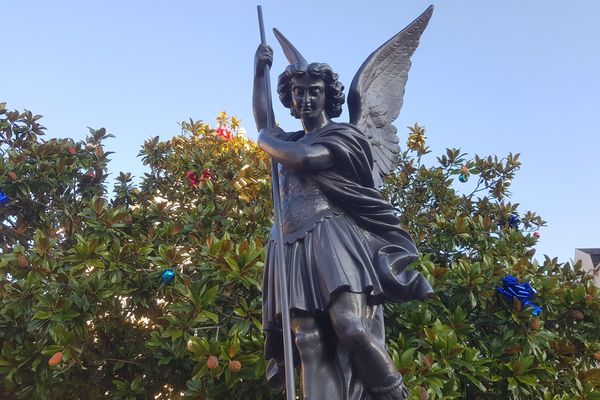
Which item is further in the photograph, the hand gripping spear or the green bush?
the green bush

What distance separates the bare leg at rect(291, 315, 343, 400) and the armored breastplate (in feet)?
1.55

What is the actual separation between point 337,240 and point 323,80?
0.99m

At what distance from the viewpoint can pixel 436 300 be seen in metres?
6.64

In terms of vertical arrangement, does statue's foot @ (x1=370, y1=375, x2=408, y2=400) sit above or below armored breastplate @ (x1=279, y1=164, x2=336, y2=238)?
below

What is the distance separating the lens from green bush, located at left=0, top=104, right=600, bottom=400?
5832 mm

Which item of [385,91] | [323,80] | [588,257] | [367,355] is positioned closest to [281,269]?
[367,355]

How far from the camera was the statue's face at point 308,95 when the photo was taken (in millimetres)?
3656

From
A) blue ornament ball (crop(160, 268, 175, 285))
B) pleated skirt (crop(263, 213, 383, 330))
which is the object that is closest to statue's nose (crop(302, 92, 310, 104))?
pleated skirt (crop(263, 213, 383, 330))

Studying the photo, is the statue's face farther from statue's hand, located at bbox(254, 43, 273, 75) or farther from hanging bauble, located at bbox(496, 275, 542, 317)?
hanging bauble, located at bbox(496, 275, 542, 317)

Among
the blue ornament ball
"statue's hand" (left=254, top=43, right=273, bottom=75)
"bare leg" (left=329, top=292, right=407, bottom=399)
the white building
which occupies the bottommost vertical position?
"bare leg" (left=329, top=292, right=407, bottom=399)

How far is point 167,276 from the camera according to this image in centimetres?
619

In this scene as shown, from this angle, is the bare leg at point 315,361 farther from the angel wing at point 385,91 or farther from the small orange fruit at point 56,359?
the small orange fruit at point 56,359

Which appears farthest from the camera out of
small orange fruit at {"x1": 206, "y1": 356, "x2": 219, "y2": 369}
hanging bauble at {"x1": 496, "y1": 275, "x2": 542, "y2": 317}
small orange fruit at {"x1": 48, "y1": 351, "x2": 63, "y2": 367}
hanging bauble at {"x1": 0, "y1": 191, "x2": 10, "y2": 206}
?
hanging bauble at {"x1": 0, "y1": 191, "x2": 10, "y2": 206}

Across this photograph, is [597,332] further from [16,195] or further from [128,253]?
[16,195]
